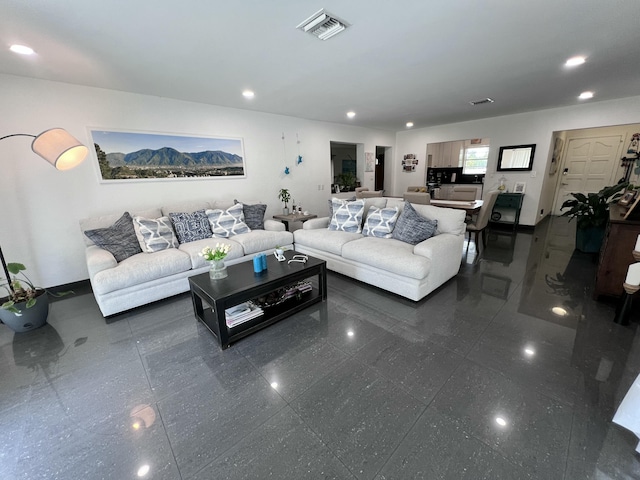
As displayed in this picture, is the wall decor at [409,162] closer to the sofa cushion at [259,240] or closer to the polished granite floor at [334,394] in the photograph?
the sofa cushion at [259,240]

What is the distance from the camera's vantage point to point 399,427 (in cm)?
139

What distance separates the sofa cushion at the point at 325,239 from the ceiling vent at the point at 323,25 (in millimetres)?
2105

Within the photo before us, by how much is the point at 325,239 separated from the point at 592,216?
3892mm

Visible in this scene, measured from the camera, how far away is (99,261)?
2.55 meters

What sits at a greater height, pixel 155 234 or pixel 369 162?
pixel 369 162

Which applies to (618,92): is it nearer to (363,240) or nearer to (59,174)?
(363,240)

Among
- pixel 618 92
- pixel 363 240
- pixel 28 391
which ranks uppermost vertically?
pixel 618 92

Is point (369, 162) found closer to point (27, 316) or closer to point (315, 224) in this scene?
point (315, 224)

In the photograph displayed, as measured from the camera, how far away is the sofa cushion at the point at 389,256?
2549 mm

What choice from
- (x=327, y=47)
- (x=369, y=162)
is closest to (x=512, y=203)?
(x=369, y=162)

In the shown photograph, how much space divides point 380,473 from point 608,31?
362cm

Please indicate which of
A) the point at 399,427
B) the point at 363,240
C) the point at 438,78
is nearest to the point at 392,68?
the point at 438,78

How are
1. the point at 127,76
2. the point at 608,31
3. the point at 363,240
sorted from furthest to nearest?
the point at 363,240 < the point at 127,76 < the point at 608,31

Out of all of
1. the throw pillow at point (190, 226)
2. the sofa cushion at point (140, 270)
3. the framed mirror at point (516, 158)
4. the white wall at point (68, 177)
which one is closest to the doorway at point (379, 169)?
the framed mirror at point (516, 158)
